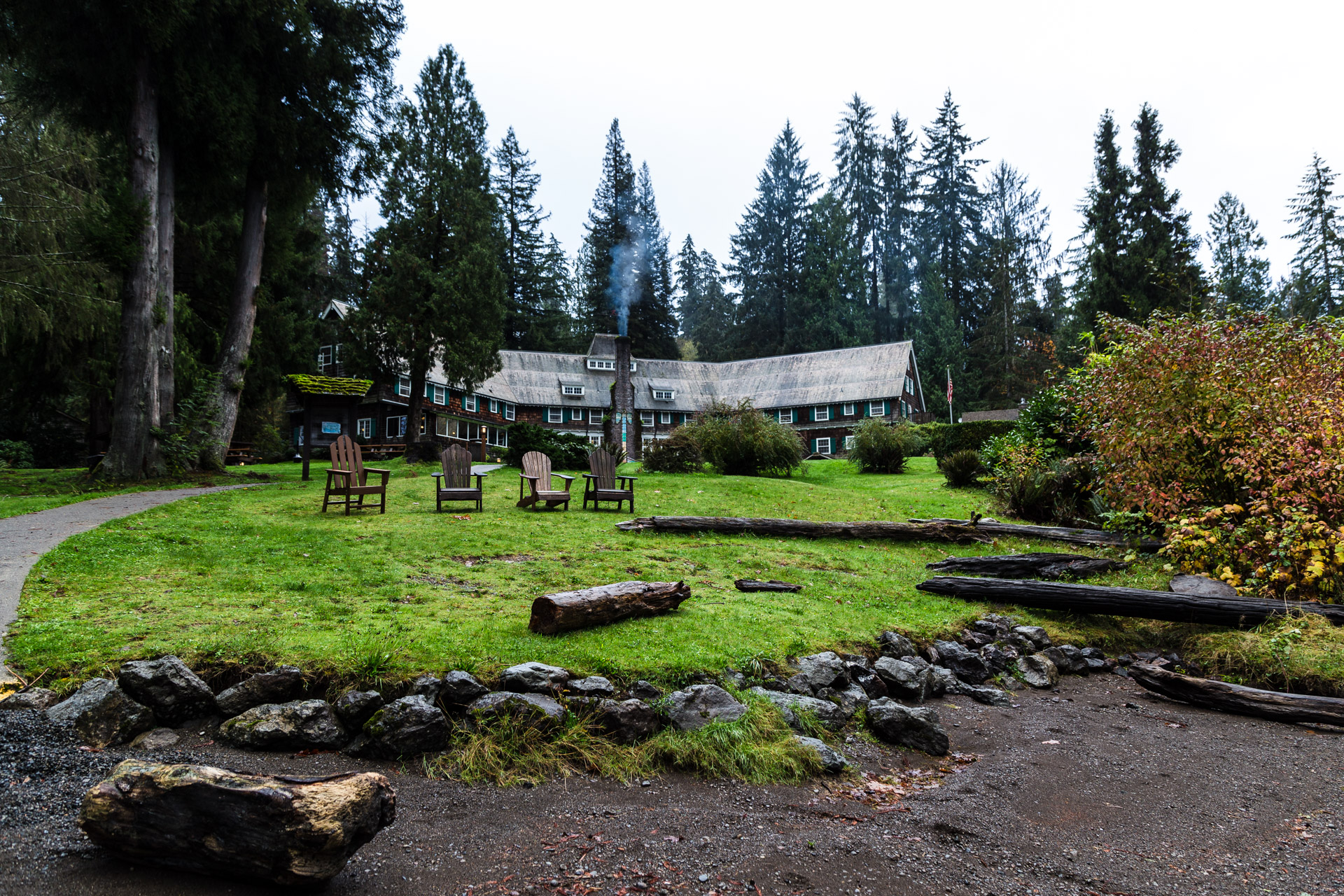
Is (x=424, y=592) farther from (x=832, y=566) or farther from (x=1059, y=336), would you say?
(x=1059, y=336)

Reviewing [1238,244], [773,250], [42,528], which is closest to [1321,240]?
[1238,244]

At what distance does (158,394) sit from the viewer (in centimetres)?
1470

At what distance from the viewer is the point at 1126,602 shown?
6832 mm

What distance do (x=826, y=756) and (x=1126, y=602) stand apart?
451cm

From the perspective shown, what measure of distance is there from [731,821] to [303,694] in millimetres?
2532

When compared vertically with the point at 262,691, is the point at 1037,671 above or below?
below

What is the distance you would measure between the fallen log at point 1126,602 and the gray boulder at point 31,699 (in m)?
7.11

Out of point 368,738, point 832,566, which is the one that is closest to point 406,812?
point 368,738

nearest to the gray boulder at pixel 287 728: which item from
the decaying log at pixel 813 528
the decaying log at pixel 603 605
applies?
the decaying log at pixel 603 605

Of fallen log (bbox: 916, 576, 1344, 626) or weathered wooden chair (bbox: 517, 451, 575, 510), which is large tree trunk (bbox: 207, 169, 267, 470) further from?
fallen log (bbox: 916, 576, 1344, 626)

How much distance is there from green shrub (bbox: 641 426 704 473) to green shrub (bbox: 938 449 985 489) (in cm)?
629

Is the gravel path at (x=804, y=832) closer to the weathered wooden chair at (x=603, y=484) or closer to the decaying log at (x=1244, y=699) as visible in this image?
the decaying log at (x=1244, y=699)

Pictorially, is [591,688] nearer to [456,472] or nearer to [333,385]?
[456,472]

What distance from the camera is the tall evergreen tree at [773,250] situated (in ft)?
173
